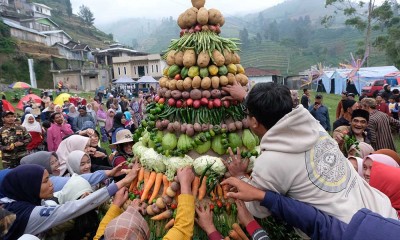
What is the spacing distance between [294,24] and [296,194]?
135m

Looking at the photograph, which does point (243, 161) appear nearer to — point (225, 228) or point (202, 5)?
point (225, 228)

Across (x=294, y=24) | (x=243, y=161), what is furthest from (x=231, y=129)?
(x=294, y=24)

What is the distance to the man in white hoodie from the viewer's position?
1.85m

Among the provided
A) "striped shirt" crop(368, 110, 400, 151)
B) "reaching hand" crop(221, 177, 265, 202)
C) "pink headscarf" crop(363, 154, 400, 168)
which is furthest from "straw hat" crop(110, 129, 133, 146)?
"striped shirt" crop(368, 110, 400, 151)

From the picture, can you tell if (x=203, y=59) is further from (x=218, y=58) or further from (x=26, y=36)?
(x=26, y=36)

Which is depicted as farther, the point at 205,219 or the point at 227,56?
the point at 227,56

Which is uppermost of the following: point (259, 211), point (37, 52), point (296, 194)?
point (37, 52)

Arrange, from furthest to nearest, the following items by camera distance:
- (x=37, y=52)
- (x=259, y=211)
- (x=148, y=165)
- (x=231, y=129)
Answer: (x=37, y=52), (x=148, y=165), (x=231, y=129), (x=259, y=211)

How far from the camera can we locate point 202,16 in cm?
288

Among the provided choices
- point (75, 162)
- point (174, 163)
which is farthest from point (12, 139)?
point (174, 163)

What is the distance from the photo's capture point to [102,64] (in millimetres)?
51812

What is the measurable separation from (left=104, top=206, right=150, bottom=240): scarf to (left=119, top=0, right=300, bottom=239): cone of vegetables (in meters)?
0.48

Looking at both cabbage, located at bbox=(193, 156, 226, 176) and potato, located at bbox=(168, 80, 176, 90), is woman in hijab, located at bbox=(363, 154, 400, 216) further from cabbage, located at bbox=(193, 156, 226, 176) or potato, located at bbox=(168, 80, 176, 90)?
potato, located at bbox=(168, 80, 176, 90)

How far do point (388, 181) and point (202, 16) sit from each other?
220 centimetres
